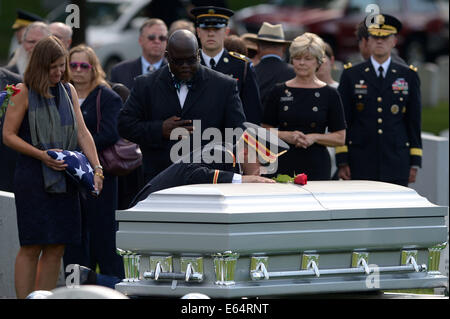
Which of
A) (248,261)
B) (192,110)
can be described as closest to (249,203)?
(248,261)

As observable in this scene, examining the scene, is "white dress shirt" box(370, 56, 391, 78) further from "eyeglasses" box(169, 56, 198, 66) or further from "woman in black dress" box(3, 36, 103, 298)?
"woman in black dress" box(3, 36, 103, 298)

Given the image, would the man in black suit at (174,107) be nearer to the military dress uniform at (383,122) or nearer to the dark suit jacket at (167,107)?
the dark suit jacket at (167,107)

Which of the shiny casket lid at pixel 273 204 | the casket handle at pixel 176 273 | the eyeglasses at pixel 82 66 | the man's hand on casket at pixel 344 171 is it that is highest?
the eyeglasses at pixel 82 66

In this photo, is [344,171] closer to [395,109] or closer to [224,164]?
[395,109]

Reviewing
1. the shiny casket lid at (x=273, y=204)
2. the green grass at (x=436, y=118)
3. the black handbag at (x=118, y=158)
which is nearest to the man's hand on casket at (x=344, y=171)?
the black handbag at (x=118, y=158)

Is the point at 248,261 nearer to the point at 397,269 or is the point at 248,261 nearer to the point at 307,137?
the point at 397,269

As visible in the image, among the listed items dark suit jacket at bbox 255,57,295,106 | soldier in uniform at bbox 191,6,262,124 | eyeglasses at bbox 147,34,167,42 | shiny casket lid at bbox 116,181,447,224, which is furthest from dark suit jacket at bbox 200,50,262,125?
shiny casket lid at bbox 116,181,447,224

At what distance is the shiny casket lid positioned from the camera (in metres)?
5.87

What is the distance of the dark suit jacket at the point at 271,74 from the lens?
9680 mm

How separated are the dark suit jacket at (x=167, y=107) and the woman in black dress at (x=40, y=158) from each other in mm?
466

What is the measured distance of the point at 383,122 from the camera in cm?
953

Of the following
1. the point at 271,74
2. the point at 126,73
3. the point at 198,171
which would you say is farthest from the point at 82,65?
the point at 198,171

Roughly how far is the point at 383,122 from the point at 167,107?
8.11 feet

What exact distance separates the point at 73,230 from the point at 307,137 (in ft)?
6.64
